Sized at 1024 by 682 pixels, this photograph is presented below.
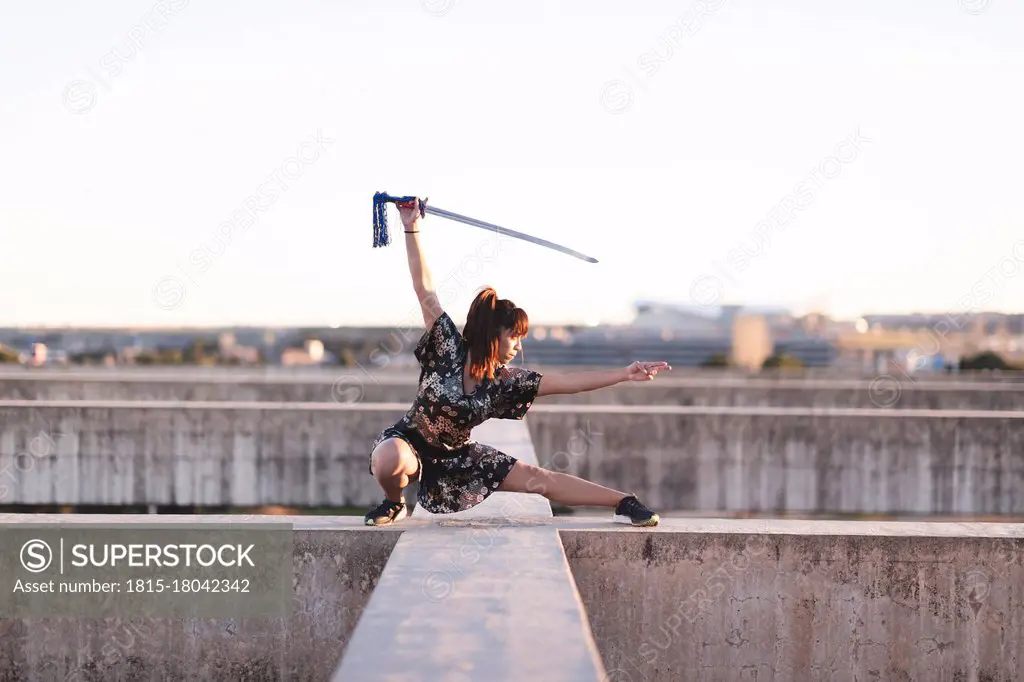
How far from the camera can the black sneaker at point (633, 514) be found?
491cm

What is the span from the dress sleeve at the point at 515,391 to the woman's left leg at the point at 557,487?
0.31 metres

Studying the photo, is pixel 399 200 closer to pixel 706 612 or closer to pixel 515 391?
pixel 515 391

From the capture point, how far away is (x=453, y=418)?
194 inches

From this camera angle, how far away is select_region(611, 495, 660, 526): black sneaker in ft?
16.1

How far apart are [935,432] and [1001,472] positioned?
2.74 ft

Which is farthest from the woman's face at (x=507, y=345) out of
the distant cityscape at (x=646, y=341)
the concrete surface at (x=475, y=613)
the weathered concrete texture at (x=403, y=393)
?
the distant cityscape at (x=646, y=341)

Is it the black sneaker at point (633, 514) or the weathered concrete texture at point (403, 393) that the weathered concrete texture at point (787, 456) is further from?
the weathered concrete texture at point (403, 393)

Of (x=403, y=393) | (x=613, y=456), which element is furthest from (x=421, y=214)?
(x=403, y=393)

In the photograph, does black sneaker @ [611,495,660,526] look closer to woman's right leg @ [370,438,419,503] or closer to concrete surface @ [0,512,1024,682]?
concrete surface @ [0,512,1024,682]

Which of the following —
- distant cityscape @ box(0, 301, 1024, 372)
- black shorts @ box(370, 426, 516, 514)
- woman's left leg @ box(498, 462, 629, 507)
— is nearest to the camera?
black shorts @ box(370, 426, 516, 514)

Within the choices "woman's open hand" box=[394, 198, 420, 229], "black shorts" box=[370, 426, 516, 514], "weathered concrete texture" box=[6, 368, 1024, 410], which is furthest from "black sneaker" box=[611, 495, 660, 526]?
"weathered concrete texture" box=[6, 368, 1024, 410]

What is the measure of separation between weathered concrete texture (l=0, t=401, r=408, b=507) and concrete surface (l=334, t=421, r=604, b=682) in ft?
19.3

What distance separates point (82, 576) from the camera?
186 inches

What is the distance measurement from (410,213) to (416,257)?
209 millimetres
